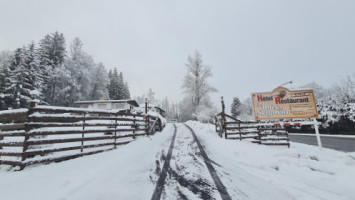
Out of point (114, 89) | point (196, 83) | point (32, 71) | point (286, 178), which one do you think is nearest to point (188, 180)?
point (286, 178)

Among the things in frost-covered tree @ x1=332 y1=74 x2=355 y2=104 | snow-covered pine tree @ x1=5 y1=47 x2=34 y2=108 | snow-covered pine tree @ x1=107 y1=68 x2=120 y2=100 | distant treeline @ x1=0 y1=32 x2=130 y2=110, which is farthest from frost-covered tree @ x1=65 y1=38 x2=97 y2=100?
frost-covered tree @ x1=332 y1=74 x2=355 y2=104

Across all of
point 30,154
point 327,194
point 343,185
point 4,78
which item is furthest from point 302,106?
point 4,78

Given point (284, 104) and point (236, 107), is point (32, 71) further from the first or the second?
point (236, 107)

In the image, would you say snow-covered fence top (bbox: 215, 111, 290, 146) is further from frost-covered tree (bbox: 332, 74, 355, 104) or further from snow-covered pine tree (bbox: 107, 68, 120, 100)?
snow-covered pine tree (bbox: 107, 68, 120, 100)

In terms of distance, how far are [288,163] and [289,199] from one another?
7.29 feet

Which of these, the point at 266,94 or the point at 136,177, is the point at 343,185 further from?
the point at 266,94

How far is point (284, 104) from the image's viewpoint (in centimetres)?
786

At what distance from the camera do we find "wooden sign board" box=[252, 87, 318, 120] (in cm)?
757

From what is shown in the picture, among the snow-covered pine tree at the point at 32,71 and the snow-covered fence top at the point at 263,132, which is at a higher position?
the snow-covered pine tree at the point at 32,71

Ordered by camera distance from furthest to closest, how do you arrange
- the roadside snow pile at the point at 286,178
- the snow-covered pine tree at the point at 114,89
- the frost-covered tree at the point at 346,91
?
1. the snow-covered pine tree at the point at 114,89
2. the frost-covered tree at the point at 346,91
3. the roadside snow pile at the point at 286,178

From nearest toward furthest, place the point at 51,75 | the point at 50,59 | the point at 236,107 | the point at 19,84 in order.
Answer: the point at 19,84
the point at 51,75
the point at 50,59
the point at 236,107

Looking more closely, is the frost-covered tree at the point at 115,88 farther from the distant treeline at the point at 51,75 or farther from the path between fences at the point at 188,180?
the path between fences at the point at 188,180

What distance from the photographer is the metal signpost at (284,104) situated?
24.8ft

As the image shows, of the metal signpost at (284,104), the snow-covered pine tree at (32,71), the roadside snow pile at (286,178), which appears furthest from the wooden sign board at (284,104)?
the snow-covered pine tree at (32,71)
